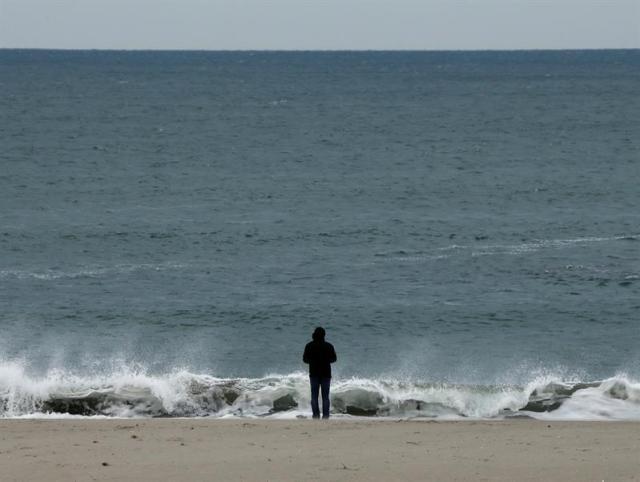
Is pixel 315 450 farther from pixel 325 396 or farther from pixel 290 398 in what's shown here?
pixel 290 398

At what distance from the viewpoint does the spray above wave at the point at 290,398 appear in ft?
66.9

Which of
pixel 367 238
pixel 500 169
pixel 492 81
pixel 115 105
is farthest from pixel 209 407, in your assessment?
pixel 492 81

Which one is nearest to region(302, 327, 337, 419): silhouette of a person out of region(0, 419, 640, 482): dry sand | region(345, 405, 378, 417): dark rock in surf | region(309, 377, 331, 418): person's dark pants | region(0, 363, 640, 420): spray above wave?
region(309, 377, 331, 418): person's dark pants

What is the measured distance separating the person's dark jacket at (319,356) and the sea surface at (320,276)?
223 cm

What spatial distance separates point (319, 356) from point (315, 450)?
318 cm

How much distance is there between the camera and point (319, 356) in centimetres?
1789

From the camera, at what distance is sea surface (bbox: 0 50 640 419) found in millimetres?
21422

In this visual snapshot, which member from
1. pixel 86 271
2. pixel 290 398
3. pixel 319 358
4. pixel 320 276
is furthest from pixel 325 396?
pixel 86 271

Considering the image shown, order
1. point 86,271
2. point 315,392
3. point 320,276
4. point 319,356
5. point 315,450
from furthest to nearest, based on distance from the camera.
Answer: point 86,271 → point 320,276 → point 315,392 → point 319,356 → point 315,450

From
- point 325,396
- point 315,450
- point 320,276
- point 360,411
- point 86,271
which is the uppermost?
point 86,271

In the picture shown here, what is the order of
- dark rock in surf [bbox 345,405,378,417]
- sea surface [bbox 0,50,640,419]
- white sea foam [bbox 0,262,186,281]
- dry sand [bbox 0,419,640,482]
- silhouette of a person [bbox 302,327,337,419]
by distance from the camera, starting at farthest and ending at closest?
white sea foam [bbox 0,262,186,281] → sea surface [bbox 0,50,640,419] → dark rock in surf [bbox 345,405,378,417] → silhouette of a person [bbox 302,327,337,419] → dry sand [bbox 0,419,640,482]

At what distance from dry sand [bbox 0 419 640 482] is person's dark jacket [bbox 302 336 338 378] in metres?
1.07

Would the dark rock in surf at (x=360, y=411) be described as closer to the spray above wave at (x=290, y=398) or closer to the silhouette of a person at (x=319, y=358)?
the spray above wave at (x=290, y=398)

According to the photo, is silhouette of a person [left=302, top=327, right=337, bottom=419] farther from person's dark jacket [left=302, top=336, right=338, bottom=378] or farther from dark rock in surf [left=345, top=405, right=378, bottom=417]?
dark rock in surf [left=345, top=405, right=378, bottom=417]
